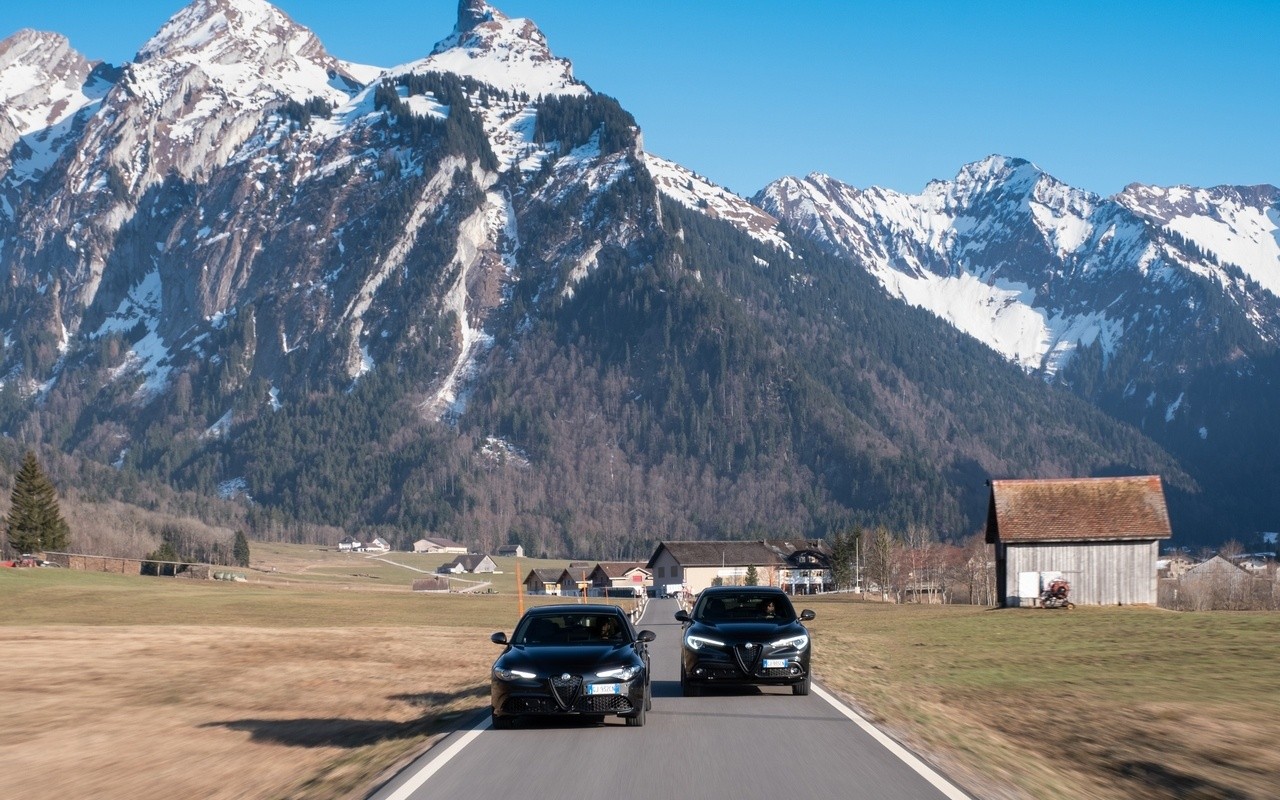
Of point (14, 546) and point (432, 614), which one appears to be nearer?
point (432, 614)

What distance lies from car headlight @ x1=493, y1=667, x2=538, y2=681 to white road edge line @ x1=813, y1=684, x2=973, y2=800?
454cm

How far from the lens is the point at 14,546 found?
12125cm

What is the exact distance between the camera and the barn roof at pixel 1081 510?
220 feet

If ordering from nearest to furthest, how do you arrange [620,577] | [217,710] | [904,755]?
[904,755]
[217,710]
[620,577]

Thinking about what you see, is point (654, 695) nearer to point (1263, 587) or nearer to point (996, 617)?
point (996, 617)

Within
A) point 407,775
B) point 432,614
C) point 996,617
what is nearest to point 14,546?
point 432,614

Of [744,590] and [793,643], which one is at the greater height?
[744,590]

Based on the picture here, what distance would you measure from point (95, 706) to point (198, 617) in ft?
133

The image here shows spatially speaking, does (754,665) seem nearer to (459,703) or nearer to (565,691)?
(565,691)

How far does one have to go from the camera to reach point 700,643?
23.4 m

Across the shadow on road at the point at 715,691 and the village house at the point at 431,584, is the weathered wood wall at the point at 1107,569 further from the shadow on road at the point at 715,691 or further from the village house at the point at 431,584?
the village house at the point at 431,584

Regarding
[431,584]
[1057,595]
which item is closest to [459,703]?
[1057,595]

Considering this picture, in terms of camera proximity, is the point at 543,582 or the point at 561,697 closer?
the point at 561,697

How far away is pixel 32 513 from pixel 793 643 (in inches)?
4398
